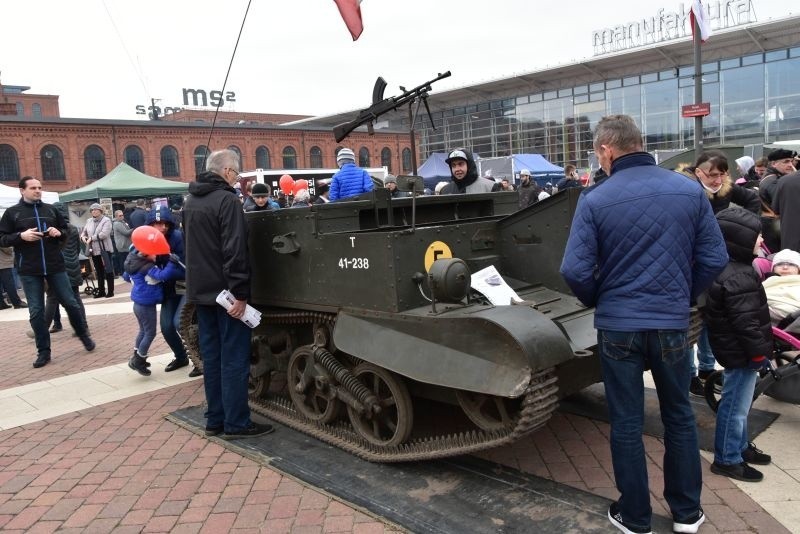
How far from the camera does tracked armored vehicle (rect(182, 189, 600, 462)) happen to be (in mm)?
3332

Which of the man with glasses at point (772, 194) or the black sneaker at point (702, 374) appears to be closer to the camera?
the black sneaker at point (702, 374)

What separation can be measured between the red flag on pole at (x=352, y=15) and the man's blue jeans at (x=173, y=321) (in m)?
3.29

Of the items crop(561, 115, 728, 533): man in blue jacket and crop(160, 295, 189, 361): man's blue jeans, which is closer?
crop(561, 115, 728, 533): man in blue jacket

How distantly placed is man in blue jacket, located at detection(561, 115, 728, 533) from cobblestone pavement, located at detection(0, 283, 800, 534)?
1.55ft

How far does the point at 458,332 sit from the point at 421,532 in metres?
1.04

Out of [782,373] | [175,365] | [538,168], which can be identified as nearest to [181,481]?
[175,365]

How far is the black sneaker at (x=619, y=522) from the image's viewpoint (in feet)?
10.0

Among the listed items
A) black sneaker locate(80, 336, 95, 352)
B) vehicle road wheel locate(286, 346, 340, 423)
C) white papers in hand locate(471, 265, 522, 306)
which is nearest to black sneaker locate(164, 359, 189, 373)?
black sneaker locate(80, 336, 95, 352)

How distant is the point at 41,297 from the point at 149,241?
7.55 feet

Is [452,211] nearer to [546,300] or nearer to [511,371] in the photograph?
[546,300]

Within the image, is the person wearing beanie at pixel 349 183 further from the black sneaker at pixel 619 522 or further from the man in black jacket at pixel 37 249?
the black sneaker at pixel 619 522

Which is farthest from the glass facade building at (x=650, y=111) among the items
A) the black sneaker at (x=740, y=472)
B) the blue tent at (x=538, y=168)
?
the black sneaker at (x=740, y=472)

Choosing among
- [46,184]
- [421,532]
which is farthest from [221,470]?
[46,184]

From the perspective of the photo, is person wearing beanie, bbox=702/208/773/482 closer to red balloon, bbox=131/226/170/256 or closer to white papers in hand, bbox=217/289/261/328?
white papers in hand, bbox=217/289/261/328
